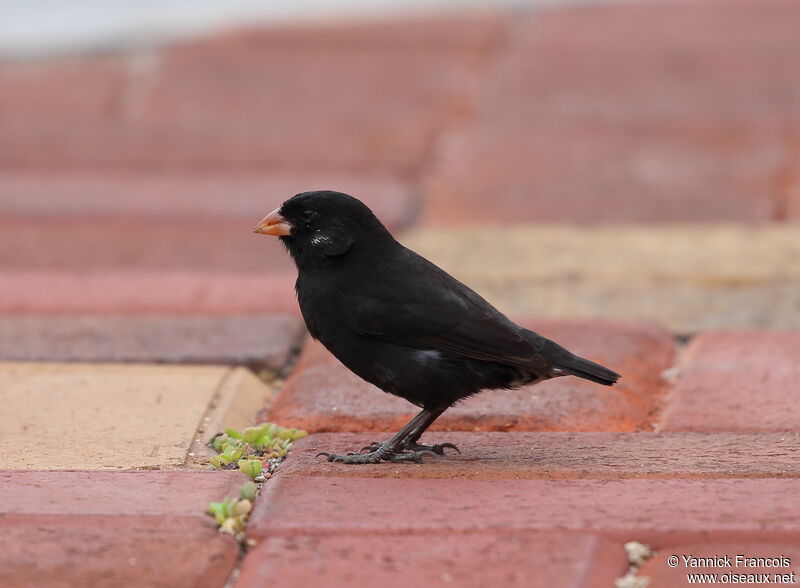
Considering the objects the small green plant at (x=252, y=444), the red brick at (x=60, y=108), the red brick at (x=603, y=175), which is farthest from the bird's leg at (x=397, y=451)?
the red brick at (x=60, y=108)

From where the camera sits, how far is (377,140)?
715 centimetres

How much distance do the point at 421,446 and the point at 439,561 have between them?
3.23 ft

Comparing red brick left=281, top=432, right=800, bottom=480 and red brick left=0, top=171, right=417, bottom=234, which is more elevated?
red brick left=0, top=171, right=417, bottom=234

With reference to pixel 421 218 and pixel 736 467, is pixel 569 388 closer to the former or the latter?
pixel 736 467

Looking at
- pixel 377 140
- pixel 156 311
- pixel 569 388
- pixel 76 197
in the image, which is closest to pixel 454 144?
pixel 377 140

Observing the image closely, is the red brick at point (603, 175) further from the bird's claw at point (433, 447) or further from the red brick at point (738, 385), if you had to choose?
the bird's claw at point (433, 447)

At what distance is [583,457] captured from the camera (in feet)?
11.2

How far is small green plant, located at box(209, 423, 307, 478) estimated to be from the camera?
3.39 metres

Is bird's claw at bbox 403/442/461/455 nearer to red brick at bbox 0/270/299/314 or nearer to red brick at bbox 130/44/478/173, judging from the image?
red brick at bbox 0/270/299/314

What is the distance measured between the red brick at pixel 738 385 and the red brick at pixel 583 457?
0.47 feet

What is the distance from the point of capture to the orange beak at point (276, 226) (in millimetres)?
3957

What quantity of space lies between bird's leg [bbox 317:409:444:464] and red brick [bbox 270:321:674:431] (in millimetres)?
235

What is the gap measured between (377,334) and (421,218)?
2503 millimetres

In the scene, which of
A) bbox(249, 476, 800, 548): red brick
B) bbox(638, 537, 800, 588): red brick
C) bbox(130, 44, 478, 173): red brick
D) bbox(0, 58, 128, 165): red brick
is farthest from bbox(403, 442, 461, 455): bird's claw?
bbox(0, 58, 128, 165): red brick
